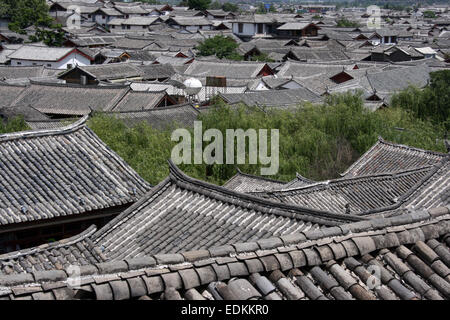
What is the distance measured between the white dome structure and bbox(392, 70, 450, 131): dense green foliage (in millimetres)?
12331

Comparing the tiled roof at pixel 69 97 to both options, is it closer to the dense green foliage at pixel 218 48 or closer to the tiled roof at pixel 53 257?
the tiled roof at pixel 53 257

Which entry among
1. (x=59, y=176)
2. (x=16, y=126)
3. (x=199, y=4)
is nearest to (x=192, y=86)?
(x=16, y=126)

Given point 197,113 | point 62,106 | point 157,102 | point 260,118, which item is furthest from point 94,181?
point 62,106

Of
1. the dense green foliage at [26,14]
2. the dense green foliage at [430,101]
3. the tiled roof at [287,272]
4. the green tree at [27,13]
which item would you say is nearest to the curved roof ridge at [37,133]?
the tiled roof at [287,272]

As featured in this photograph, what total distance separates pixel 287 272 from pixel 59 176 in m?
8.06

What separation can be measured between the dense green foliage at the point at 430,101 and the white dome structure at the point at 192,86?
485 inches

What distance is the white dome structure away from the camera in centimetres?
3779

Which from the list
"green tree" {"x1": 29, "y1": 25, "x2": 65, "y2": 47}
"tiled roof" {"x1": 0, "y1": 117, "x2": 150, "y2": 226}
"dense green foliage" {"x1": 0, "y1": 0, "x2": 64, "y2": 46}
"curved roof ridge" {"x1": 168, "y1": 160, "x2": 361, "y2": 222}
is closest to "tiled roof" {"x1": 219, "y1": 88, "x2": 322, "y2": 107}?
"tiled roof" {"x1": 0, "y1": 117, "x2": 150, "y2": 226}

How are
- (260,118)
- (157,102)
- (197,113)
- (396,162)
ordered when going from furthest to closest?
(157,102) < (197,113) < (260,118) < (396,162)

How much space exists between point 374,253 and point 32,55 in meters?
52.4

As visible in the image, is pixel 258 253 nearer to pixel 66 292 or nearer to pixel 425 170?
pixel 66 292

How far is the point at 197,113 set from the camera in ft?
92.1

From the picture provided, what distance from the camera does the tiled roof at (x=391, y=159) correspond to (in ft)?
58.2

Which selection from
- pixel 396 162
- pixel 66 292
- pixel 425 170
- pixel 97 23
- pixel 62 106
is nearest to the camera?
pixel 66 292
